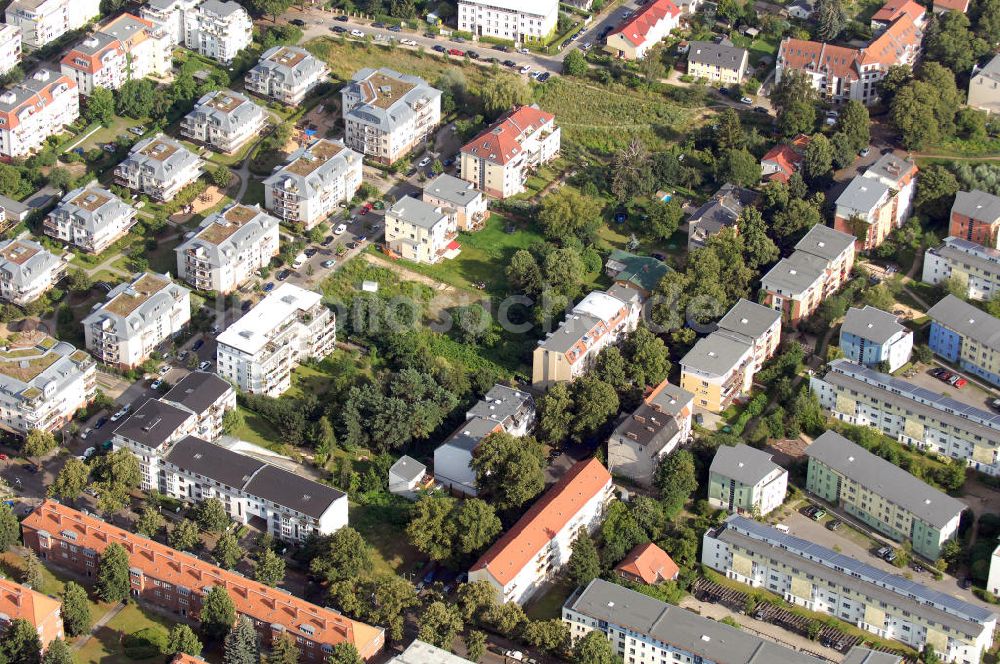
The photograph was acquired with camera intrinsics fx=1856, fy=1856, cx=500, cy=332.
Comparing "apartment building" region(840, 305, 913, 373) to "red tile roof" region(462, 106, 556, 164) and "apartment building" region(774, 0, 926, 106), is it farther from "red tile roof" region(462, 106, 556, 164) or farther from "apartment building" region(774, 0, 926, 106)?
"red tile roof" region(462, 106, 556, 164)

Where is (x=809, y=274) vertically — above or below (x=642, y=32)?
below

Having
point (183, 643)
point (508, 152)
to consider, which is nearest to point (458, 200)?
point (508, 152)

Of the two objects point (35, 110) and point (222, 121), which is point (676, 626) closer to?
point (222, 121)

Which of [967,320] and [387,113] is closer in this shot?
[967,320]

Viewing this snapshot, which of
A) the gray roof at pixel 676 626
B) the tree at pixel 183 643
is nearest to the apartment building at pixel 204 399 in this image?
the tree at pixel 183 643

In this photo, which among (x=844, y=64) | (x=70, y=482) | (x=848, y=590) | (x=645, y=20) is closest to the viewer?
(x=848, y=590)

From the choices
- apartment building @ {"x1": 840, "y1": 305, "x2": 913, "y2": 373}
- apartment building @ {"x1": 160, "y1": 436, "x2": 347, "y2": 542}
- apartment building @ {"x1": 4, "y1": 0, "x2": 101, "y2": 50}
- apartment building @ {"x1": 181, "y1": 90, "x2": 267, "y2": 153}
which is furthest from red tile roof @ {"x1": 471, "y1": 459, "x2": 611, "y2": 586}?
apartment building @ {"x1": 4, "y1": 0, "x2": 101, "y2": 50}

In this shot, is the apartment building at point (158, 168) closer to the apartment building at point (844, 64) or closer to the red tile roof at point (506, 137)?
the red tile roof at point (506, 137)
